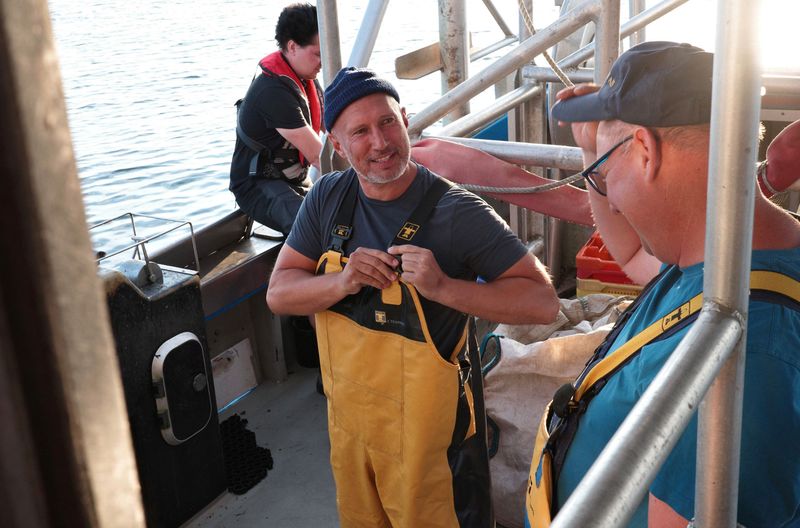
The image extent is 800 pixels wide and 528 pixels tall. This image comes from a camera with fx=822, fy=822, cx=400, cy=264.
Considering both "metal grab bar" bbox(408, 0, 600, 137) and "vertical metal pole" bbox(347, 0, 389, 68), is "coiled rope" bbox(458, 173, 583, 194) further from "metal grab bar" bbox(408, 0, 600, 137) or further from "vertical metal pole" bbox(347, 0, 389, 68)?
"vertical metal pole" bbox(347, 0, 389, 68)

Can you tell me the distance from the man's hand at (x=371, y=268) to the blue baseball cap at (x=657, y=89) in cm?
78

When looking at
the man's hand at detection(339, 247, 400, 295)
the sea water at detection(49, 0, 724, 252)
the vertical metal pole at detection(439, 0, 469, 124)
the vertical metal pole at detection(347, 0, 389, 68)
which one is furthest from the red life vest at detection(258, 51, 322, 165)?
the man's hand at detection(339, 247, 400, 295)

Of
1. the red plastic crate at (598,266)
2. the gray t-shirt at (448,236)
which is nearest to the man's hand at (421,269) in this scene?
the gray t-shirt at (448,236)

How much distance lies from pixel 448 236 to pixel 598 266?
5.13 feet

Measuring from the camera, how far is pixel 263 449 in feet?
12.4

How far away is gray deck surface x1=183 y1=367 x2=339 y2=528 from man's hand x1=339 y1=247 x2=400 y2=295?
1455 millimetres

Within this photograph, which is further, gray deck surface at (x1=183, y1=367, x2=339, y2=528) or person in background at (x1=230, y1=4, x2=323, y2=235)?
person in background at (x1=230, y1=4, x2=323, y2=235)

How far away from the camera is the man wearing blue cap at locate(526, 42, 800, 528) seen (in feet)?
3.74

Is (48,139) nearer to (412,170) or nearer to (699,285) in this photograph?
(699,285)

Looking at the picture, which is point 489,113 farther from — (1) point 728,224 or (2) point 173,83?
(2) point 173,83

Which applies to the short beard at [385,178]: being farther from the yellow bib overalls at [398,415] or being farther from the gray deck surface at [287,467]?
the gray deck surface at [287,467]

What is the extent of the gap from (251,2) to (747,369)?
30935 millimetres

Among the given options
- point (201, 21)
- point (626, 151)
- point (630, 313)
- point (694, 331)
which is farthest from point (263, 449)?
point (201, 21)

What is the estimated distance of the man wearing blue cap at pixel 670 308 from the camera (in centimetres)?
114
